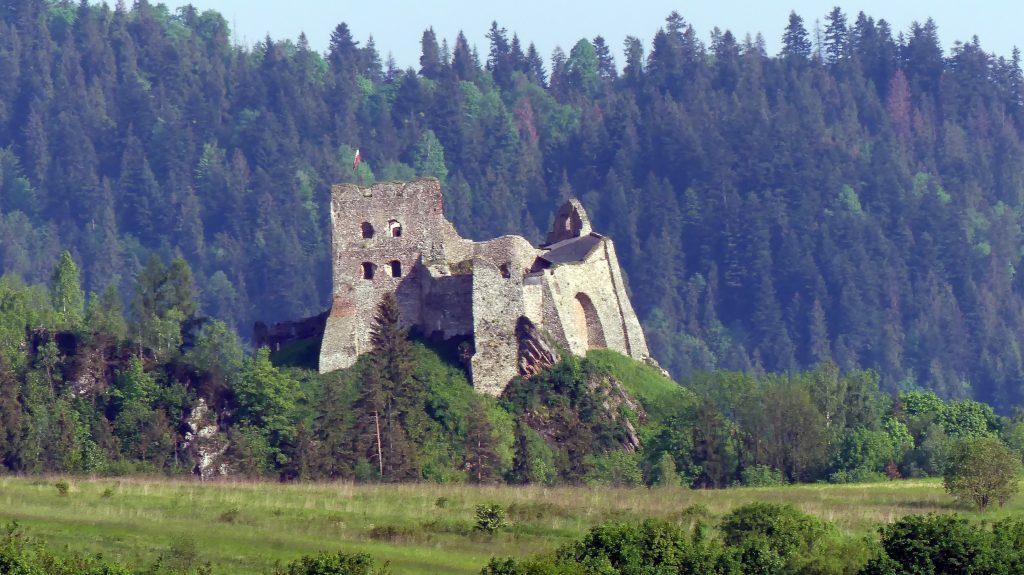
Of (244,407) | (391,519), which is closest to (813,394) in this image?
(244,407)

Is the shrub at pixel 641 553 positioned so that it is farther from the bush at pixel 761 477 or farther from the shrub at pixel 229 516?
the bush at pixel 761 477

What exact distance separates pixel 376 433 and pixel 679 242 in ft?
383

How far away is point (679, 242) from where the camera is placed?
644 ft

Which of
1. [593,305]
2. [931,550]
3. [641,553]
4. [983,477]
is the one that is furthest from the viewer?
[593,305]

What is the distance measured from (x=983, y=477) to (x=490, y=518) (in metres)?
15.8

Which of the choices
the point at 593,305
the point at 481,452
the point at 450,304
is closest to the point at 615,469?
the point at 481,452

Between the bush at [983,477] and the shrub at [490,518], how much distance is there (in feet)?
47.9

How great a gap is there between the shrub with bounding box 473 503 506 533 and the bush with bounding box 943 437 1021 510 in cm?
1460

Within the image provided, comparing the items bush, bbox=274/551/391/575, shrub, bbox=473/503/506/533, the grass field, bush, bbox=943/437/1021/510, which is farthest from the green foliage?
bush, bbox=274/551/391/575

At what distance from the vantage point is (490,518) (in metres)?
61.6

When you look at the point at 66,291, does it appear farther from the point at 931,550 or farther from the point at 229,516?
the point at 931,550

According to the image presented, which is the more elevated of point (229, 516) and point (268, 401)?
point (268, 401)

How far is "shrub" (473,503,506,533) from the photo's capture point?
200ft

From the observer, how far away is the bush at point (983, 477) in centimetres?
6862
